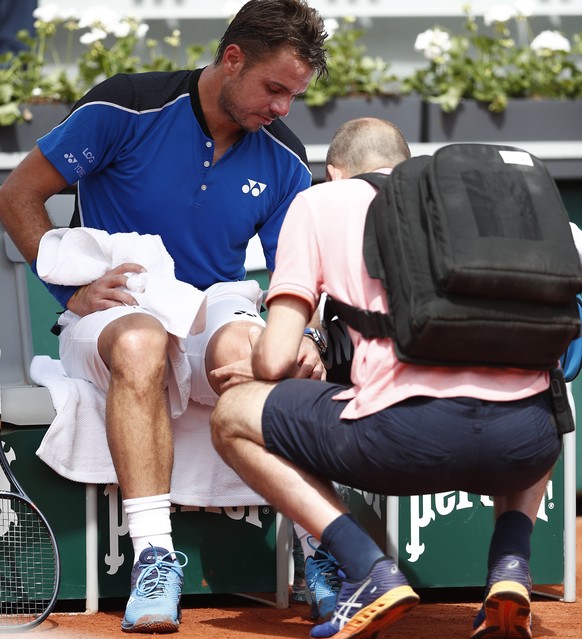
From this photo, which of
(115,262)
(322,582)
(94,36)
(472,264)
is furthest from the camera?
(94,36)

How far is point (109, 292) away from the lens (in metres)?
3.69

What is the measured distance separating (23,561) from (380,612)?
1302mm

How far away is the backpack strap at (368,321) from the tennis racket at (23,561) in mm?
1155

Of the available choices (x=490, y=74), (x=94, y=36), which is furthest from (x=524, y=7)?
(x=94, y=36)

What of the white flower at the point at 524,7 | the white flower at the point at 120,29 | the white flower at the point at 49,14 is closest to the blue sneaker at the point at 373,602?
the white flower at the point at 120,29

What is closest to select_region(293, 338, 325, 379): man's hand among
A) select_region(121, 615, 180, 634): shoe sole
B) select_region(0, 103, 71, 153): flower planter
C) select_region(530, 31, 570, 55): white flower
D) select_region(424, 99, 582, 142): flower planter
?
select_region(121, 615, 180, 634): shoe sole

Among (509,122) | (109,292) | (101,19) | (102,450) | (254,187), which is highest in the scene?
(101,19)

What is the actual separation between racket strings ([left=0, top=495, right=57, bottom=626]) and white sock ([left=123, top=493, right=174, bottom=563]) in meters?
0.32

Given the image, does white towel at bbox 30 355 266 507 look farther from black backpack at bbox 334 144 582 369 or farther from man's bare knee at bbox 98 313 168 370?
black backpack at bbox 334 144 582 369

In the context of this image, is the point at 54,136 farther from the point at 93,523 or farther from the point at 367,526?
the point at 367,526

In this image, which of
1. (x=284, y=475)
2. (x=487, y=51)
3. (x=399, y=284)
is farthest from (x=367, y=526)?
(x=487, y=51)

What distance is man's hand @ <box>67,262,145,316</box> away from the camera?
3684 mm

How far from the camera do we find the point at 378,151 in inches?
130

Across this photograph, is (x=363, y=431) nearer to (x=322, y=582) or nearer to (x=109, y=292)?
(x=322, y=582)
